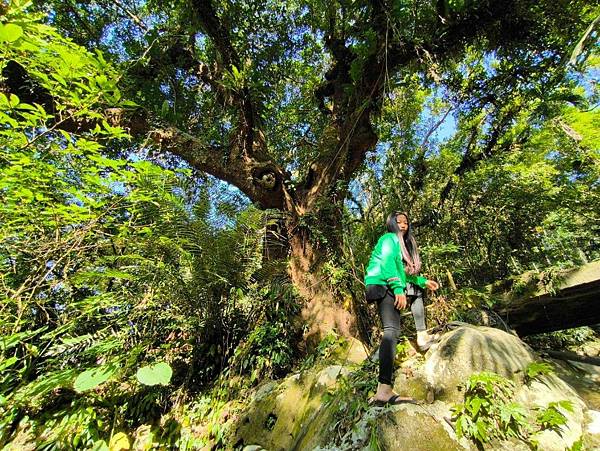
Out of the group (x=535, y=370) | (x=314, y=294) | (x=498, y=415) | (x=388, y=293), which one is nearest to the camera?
(x=498, y=415)

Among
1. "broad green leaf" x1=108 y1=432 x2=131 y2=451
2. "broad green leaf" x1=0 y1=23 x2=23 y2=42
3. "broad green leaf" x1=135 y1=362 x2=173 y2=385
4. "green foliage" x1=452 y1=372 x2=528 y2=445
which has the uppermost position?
"broad green leaf" x1=0 y1=23 x2=23 y2=42

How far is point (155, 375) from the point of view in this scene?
339cm

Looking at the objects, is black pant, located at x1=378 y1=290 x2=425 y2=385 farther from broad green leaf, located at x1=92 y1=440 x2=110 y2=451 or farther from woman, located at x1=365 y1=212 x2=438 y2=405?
broad green leaf, located at x1=92 y1=440 x2=110 y2=451

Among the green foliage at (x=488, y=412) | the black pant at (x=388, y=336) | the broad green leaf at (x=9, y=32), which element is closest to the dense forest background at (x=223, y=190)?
the broad green leaf at (x=9, y=32)

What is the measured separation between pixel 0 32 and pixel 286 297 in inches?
156

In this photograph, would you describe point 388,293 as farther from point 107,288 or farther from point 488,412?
point 107,288

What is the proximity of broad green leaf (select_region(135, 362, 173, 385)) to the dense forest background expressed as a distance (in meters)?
0.03

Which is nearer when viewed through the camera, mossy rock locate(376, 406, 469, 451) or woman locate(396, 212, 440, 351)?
mossy rock locate(376, 406, 469, 451)

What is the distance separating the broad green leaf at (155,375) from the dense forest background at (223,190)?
25 millimetres

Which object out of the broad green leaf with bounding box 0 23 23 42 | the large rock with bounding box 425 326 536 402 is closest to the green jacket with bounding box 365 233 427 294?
the large rock with bounding box 425 326 536 402

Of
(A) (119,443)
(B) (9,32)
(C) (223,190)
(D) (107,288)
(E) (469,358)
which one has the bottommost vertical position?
(A) (119,443)

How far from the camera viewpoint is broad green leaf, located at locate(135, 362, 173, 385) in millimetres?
3305

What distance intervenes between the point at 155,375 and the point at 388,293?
2746 millimetres

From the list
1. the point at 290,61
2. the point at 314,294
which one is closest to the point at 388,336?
the point at 314,294
